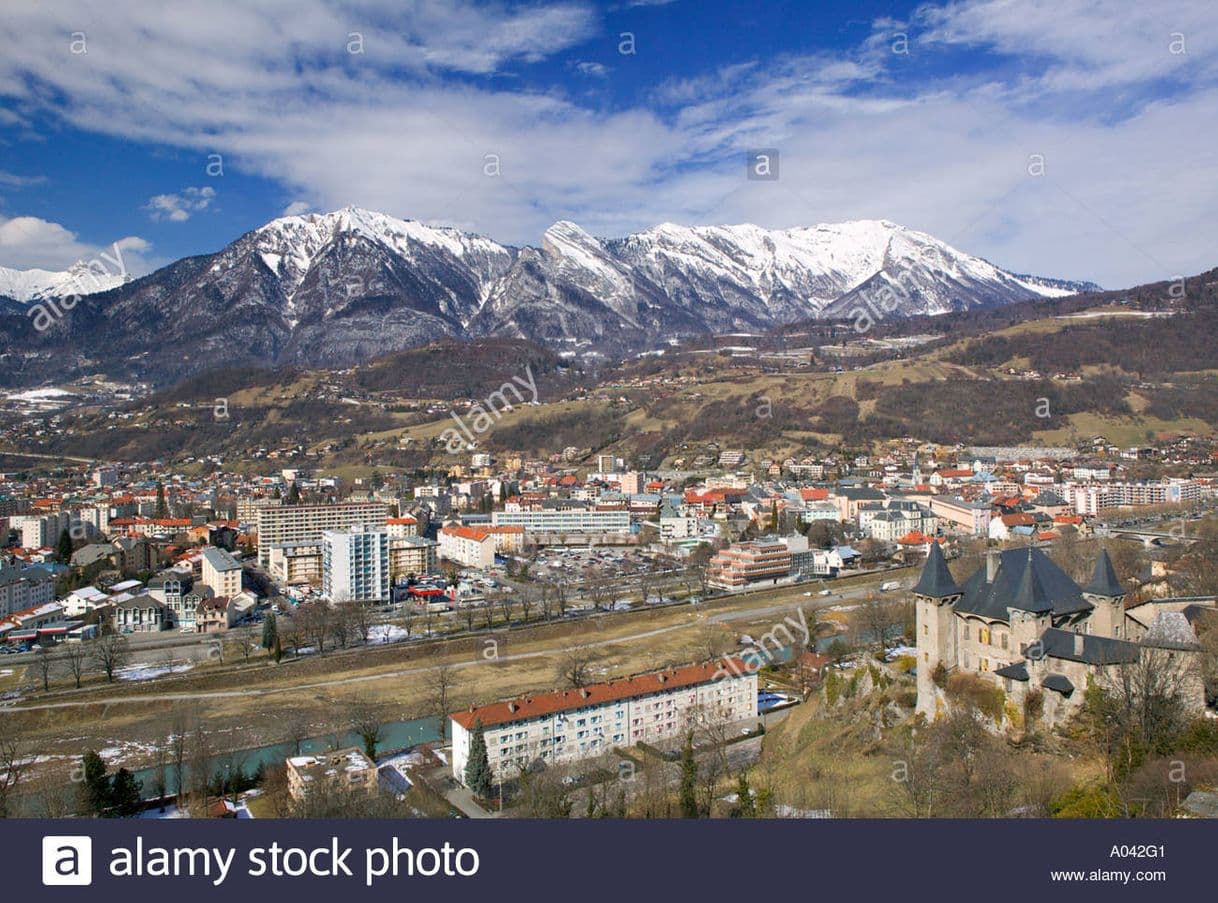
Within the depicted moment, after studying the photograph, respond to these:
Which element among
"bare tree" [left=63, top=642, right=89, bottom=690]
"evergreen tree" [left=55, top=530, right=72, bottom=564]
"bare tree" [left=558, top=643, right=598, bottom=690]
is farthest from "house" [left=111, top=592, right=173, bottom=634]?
"bare tree" [left=558, top=643, right=598, bottom=690]

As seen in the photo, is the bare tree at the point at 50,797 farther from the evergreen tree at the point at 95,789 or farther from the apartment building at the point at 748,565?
the apartment building at the point at 748,565

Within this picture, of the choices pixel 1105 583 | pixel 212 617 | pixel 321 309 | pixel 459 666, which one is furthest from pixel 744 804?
pixel 321 309

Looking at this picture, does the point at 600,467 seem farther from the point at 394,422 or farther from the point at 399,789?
the point at 399,789

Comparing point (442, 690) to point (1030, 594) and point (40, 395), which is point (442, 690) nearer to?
point (1030, 594)

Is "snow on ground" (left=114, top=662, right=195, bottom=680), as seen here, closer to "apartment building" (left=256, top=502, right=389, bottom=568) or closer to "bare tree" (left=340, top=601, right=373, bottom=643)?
"bare tree" (left=340, top=601, right=373, bottom=643)

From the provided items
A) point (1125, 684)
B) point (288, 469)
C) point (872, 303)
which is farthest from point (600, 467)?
point (872, 303)

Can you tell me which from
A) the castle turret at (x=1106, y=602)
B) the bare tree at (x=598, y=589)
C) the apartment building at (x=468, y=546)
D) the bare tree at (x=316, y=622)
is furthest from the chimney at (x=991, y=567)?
the apartment building at (x=468, y=546)
